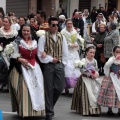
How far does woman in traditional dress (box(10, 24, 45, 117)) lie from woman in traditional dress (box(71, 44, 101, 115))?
41.1 inches

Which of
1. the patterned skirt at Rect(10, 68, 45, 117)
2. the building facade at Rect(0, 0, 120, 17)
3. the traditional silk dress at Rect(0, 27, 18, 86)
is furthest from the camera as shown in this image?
the building facade at Rect(0, 0, 120, 17)

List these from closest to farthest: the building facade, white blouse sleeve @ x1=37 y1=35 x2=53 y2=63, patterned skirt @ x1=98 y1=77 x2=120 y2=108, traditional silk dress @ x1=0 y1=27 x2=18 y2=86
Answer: white blouse sleeve @ x1=37 y1=35 x2=53 y2=63
patterned skirt @ x1=98 y1=77 x2=120 y2=108
traditional silk dress @ x1=0 y1=27 x2=18 y2=86
the building facade

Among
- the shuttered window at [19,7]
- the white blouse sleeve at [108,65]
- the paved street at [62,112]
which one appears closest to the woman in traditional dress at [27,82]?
the paved street at [62,112]

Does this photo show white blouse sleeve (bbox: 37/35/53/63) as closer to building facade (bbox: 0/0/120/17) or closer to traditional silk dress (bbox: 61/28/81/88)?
traditional silk dress (bbox: 61/28/81/88)

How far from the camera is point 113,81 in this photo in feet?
26.8

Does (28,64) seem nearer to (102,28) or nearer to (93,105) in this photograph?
(93,105)

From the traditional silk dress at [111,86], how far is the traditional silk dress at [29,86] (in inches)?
49.8

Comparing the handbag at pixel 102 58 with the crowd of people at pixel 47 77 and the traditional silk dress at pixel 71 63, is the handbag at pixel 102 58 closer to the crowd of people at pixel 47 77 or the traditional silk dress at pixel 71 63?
the traditional silk dress at pixel 71 63

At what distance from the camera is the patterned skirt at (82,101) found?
323 inches

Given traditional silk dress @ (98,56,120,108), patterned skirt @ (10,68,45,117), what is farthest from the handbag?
patterned skirt @ (10,68,45,117)

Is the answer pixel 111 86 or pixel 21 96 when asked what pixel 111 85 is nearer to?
pixel 111 86

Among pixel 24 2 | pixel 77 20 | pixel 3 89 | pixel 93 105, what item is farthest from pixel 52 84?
pixel 24 2

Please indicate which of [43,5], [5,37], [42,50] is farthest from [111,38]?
[43,5]

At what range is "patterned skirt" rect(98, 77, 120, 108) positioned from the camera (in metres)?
8.09
